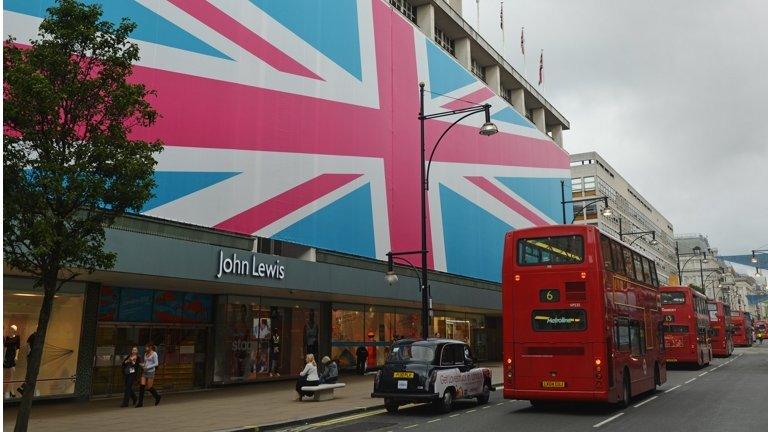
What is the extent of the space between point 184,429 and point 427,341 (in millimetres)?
6277

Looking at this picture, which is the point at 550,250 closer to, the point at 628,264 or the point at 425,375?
the point at 628,264

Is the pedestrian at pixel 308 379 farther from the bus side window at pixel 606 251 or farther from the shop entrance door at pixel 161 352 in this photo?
the bus side window at pixel 606 251

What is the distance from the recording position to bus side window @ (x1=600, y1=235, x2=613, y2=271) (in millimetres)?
14172

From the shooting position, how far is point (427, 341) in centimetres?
1547

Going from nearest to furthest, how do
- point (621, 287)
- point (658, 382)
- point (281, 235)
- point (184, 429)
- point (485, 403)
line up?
point (184, 429), point (621, 287), point (485, 403), point (658, 382), point (281, 235)

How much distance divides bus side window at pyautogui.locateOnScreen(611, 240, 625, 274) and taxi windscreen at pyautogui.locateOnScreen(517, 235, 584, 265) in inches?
59.3

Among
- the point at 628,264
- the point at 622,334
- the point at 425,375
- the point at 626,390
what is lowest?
the point at 626,390

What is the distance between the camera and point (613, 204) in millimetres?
75125

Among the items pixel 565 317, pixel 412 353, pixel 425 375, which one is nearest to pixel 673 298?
pixel 565 317

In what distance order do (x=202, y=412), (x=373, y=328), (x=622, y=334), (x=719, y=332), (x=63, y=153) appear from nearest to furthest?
(x=63, y=153)
(x=202, y=412)
(x=622, y=334)
(x=373, y=328)
(x=719, y=332)

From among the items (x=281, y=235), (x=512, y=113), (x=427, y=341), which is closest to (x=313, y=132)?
(x=281, y=235)

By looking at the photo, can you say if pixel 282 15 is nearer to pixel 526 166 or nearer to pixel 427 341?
pixel 427 341

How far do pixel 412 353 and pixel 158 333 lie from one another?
940 centimetres

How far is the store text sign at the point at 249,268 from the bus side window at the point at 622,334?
1055 cm
